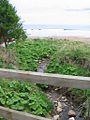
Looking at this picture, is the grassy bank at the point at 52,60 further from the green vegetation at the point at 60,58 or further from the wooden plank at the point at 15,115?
the wooden plank at the point at 15,115

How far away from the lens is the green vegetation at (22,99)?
11.2 ft

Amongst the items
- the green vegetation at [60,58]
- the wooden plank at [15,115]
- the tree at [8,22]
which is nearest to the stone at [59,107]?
the green vegetation at [60,58]

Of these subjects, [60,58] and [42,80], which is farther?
[60,58]

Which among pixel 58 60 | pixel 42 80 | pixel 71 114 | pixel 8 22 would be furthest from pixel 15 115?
pixel 8 22

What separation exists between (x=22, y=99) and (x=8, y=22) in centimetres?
320

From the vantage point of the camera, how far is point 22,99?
369 cm

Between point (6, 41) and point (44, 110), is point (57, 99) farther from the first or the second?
point (6, 41)

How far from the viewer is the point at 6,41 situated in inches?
261

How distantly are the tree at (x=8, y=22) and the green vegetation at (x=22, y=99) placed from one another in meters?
2.38

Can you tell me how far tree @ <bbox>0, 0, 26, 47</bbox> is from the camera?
6.25 metres

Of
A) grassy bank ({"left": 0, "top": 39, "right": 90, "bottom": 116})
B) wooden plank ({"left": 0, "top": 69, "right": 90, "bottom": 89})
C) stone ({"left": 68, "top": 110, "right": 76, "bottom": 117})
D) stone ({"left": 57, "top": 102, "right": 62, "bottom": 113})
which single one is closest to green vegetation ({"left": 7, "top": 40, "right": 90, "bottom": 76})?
grassy bank ({"left": 0, "top": 39, "right": 90, "bottom": 116})

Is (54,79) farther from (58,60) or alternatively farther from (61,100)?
(58,60)

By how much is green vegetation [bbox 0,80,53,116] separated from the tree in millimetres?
2384

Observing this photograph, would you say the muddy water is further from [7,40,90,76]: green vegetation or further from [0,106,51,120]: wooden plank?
[0,106,51,120]: wooden plank
